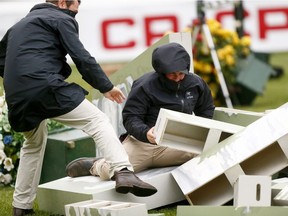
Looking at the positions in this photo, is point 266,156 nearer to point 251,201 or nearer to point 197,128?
point 197,128

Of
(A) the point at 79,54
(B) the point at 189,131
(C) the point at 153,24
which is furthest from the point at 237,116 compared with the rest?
(C) the point at 153,24

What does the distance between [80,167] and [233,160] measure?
43.3 inches

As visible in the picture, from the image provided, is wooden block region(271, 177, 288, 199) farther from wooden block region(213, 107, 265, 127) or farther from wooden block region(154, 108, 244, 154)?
wooden block region(213, 107, 265, 127)

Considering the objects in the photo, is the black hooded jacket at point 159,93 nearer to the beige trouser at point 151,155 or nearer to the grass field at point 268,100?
the beige trouser at point 151,155

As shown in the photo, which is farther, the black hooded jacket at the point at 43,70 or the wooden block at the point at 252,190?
the black hooded jacket at the point at 43,70

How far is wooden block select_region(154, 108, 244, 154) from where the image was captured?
6.82 metres

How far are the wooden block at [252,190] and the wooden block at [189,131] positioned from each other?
3.16ft

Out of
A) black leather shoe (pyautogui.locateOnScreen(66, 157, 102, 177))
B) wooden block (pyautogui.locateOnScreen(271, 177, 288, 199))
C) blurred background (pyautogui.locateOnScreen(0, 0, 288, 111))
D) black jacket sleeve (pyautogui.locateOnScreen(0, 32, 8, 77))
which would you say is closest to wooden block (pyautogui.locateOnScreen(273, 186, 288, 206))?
wooden block (pyautogui.locateOnScreen(271, 177, 288, 199))

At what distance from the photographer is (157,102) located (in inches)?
282

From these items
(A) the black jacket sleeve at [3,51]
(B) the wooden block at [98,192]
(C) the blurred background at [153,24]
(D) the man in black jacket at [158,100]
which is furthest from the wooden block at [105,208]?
(C) the blurred background at [153,24]

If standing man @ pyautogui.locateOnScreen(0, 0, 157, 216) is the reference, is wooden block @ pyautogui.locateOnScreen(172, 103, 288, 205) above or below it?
below

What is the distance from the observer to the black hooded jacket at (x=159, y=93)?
23.0 ft

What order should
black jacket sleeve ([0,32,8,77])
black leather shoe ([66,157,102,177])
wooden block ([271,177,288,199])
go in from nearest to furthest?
wooden block ([271,177,288,199]) < black jacket sleeve ([0,32,8,77]) < black leather shoe ([66,157,102,177])

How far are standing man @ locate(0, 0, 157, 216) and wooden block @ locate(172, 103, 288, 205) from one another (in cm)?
34
